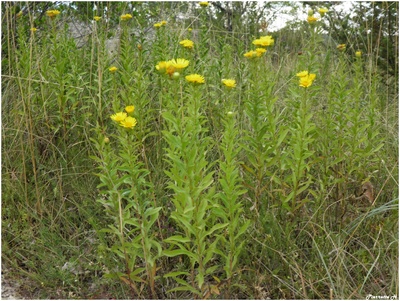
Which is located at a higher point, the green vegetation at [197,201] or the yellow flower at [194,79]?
the yellow flower at [194,79]

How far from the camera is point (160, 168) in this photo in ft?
8.41

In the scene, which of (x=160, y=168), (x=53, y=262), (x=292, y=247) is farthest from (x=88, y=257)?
(x=292, y=247)

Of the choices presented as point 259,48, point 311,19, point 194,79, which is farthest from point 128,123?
point 311,19

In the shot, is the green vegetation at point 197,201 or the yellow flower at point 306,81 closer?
the green vegetation at point 197,201

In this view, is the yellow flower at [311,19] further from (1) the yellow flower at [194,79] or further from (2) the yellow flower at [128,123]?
(2) the yellow flower at [128,123]

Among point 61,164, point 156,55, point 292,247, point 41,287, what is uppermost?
point 156,55

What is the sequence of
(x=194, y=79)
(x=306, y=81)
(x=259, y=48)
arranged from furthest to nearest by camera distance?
(x=259, y=48)
(x=306, y=81)
(x=194, y=79)

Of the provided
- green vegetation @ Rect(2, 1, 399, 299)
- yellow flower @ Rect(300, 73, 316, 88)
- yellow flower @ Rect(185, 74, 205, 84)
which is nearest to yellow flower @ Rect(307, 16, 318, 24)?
green vegetation @ Rect(2, 1, 399, 299)

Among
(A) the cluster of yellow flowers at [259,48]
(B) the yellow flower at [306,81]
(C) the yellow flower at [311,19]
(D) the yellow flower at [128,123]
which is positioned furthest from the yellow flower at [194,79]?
(C) the yellow flower at [311,19]

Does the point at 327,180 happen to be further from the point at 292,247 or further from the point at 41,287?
the point at 41,287

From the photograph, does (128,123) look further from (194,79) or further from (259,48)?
(259,48)

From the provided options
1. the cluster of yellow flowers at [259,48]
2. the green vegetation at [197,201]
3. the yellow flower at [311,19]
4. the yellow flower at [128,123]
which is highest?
the yellow flower at [311,19]

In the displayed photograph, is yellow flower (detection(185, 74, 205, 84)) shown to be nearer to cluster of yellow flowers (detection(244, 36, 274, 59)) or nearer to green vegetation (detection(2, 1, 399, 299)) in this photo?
green vegetation (detection(2, 1, 399, 299))

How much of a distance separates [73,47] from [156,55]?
0.56m
